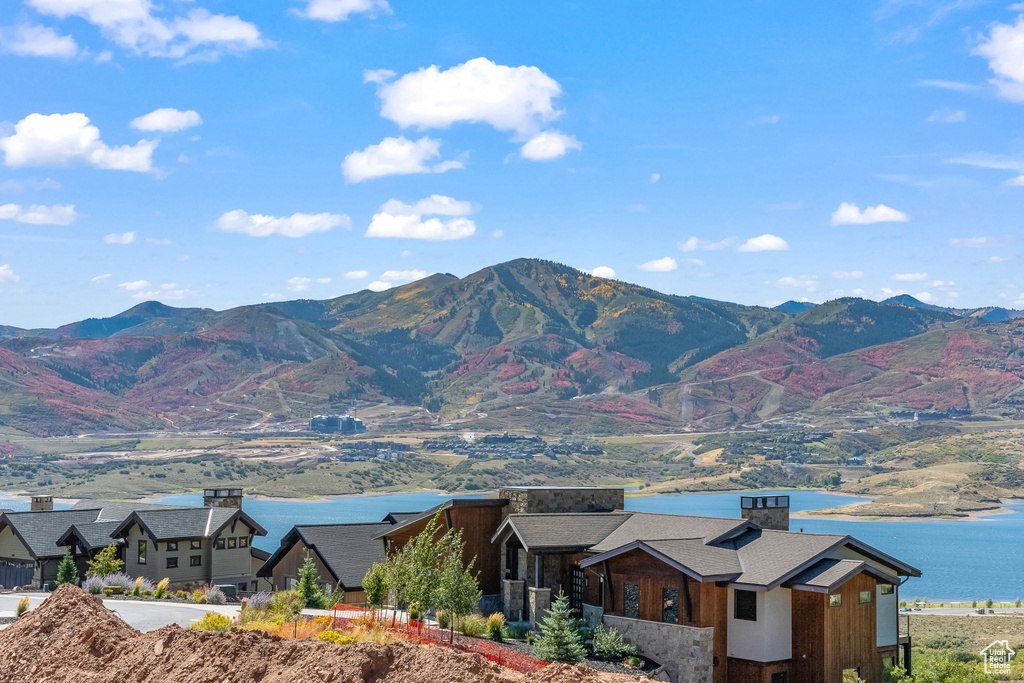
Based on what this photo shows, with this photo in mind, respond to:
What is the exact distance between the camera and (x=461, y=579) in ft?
83.8

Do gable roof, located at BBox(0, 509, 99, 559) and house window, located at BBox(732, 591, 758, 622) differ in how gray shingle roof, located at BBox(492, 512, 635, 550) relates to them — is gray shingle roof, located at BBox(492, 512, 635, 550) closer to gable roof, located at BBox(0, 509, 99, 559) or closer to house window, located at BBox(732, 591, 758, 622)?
house window, located at BBox(732, 591, 758, 622)

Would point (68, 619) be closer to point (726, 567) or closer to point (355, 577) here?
point (726, 567)

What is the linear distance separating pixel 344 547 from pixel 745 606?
16300 millimetres

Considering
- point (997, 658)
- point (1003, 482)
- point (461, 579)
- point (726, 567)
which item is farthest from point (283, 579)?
point (1003, 482)

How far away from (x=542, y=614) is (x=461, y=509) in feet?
17.2

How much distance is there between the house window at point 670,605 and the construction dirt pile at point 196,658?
34.3 feet

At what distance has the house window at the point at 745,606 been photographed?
2650 centimetres

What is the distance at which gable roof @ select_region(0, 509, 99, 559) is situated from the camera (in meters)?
42.6

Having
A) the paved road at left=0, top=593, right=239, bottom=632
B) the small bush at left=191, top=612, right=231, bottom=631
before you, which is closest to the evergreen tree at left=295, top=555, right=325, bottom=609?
the paved road at left=0, top=593, right=239, bottom=632

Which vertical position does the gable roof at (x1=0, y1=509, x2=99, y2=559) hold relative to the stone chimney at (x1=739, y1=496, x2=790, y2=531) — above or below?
below

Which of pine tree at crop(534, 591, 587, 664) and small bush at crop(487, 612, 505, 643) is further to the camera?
small bush at crop(487, 612, 505, 643)

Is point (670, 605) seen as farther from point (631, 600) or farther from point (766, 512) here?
point (766, 512)

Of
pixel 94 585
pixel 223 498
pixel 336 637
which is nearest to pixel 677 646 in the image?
pixel 336 637

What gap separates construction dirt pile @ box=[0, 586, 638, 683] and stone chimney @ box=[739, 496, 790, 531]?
1696 centimetres
